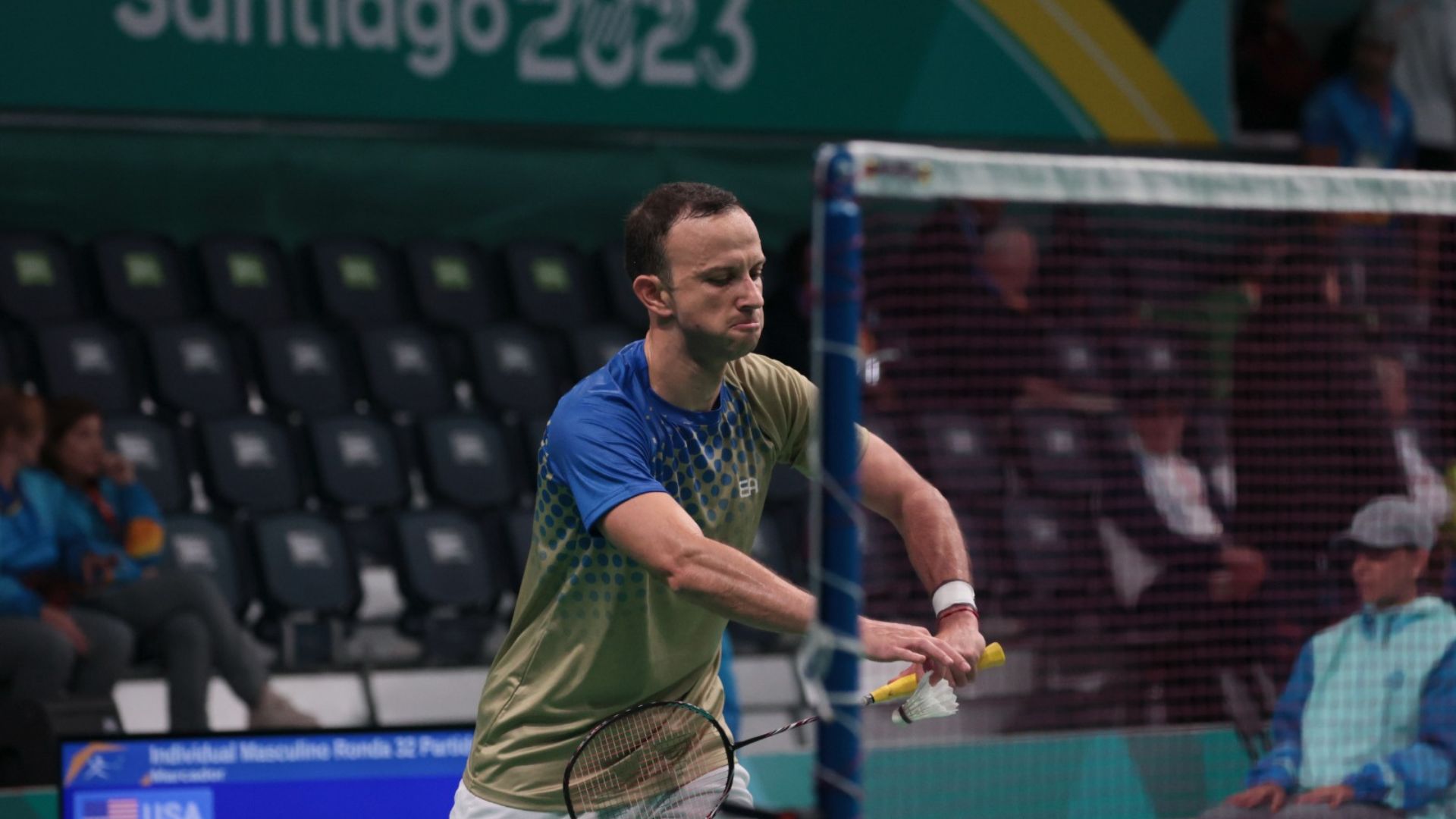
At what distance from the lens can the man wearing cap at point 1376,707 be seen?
6156 millimetres

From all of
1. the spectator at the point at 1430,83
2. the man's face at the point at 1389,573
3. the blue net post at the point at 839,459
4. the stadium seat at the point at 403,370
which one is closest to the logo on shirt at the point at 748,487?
the blue net post at the point at 839,459

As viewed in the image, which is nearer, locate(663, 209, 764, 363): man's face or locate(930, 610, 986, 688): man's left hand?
locate(930, 610, 986, 688): man's left hand

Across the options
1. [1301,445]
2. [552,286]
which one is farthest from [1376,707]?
[552,286]

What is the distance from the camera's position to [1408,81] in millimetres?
11500

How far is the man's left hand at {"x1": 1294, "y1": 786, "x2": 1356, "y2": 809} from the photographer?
630 cm

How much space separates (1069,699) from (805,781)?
41.8 inches

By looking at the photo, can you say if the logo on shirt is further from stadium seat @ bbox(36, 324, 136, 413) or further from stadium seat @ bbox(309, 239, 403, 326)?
stadium seat @ bbox(309, 239, 403, 326)

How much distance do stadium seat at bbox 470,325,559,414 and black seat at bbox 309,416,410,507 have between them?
2.41 ft

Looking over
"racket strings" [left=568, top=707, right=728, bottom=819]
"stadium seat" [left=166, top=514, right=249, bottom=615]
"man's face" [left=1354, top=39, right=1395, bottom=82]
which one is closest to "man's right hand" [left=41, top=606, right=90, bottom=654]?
"stadium seat" [left=166, top=514, right=249, bottom=615]

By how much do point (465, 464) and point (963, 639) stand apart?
6092 millimetres

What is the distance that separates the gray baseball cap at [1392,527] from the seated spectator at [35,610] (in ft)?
15.1

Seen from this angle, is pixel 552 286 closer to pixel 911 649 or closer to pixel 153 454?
pixel 153 454

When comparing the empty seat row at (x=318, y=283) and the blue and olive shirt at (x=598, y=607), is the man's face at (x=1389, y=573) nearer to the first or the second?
the blue and olive shirt at (x=598, y=607)

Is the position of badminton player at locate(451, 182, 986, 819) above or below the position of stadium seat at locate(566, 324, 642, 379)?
below
